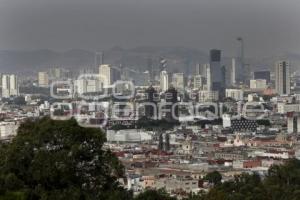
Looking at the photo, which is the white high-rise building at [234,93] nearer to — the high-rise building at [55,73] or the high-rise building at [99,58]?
the high-rise building at [55,73]

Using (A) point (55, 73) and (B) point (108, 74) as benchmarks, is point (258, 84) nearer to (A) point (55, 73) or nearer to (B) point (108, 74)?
(B) point (108, 74)

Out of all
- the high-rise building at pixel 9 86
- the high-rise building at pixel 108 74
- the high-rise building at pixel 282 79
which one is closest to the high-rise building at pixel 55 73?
the high-rise building at pixel 108 74

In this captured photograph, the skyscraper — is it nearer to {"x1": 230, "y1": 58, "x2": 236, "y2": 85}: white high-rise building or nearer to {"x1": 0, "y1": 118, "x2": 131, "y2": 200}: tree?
{"x1": 230, "y1": 58, "x2": 236, "y2": 85}: white high-rise building

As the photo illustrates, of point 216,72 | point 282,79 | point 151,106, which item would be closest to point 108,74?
point 216,72

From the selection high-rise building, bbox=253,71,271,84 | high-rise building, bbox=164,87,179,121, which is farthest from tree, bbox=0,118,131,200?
high-rise building, bbox=253,71,271,84

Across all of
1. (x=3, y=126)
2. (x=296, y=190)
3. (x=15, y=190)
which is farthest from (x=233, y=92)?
(x=15, y=190)
